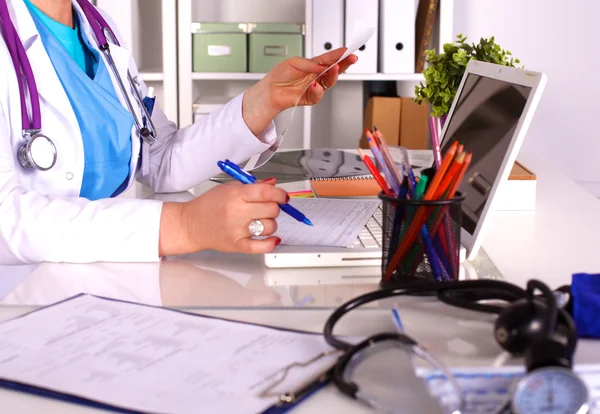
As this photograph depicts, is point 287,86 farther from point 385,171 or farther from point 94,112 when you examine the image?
point 385,171

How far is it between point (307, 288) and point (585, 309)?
330mm

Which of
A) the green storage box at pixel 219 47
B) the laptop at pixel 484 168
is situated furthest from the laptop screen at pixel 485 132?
the green storage box at pixel 219 47

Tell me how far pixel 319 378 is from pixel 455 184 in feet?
0.95

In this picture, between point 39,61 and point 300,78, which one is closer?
point 39,61

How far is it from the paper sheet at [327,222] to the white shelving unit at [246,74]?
115 cm

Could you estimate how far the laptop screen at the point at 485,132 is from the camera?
1.01 metres

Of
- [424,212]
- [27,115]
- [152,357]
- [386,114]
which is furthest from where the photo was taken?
Answer: [386,114]

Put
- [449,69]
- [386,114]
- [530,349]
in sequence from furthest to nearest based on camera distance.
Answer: [386,114]
[449,69]
[530,349]

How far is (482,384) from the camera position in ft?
1.98

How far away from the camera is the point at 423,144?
2.75 m

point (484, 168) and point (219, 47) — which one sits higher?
point (219, 47)

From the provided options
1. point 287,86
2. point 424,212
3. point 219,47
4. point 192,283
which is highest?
point 219,47

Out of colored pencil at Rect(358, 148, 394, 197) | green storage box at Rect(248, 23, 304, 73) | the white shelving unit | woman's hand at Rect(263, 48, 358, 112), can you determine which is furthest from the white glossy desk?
A: green storage box at Rect(248, 23, 304, 73)

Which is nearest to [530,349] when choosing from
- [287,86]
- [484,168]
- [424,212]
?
[424,212]
